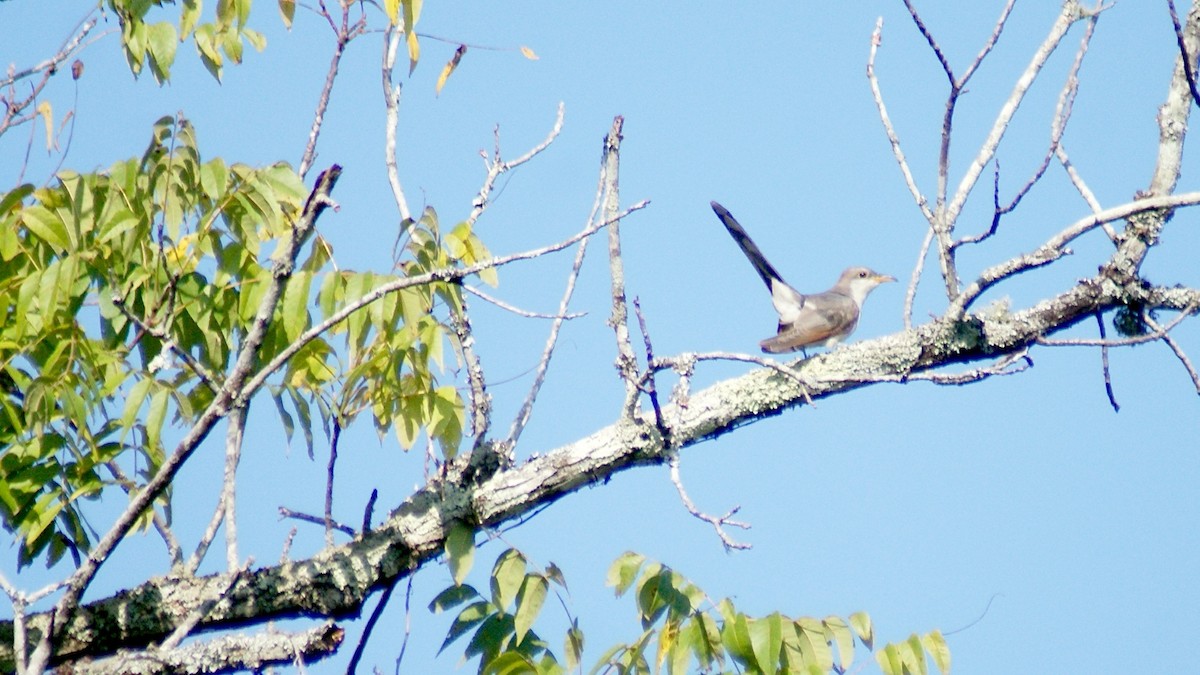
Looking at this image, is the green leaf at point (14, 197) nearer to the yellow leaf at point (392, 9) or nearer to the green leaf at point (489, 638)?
the yellow leaf at point (392, 9)

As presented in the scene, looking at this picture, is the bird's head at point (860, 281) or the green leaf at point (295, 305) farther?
the bird's head at point (860, 281)

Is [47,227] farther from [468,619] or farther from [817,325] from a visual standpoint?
[817,325]

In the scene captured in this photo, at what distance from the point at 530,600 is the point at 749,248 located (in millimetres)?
3916

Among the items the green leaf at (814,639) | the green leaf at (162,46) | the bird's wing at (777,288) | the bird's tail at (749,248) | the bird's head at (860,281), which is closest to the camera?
the green leaf at (814,639)

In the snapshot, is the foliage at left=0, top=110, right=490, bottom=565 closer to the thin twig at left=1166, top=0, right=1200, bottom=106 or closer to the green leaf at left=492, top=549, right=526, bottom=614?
the green leaf at left=492, top=549, right=526, bottom=614

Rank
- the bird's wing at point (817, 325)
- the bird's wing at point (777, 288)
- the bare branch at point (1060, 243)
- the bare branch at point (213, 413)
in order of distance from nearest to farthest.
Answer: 1. the bare branch at point (213, 413)
2. the bare branch at point (1060, 243)
3. the bird's wing at point (817, 325)
4. the bird's wing at point (777, 288)

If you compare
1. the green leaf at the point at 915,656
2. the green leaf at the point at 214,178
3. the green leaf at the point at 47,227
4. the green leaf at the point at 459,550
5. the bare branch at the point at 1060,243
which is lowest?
the green leaf at the point at 915,656

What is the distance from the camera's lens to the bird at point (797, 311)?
6168 millimetres

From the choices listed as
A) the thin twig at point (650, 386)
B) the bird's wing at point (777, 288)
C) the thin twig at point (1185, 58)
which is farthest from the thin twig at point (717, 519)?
the bird's wing at point (777, 288)

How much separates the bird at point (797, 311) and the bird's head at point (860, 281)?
82 cm

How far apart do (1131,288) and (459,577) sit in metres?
2.45

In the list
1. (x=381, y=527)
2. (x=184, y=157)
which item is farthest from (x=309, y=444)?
(x=184, y=157)

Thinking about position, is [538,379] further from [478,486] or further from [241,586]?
[241,586]

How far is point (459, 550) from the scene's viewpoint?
3.73m
